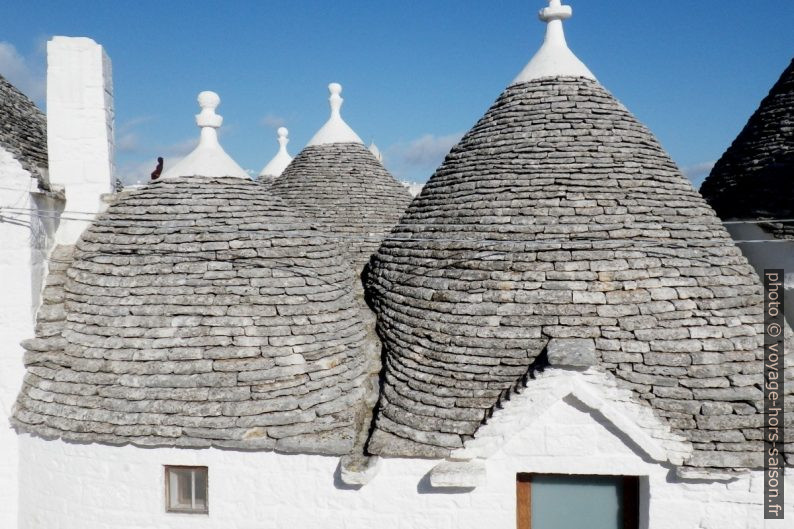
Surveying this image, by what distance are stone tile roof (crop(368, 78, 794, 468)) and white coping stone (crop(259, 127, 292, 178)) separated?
10.8 metres

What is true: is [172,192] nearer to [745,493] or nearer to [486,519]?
[486,519]

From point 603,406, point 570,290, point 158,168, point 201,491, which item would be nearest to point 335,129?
point 158,168

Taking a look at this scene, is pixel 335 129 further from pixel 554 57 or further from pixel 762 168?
pixel 762 168

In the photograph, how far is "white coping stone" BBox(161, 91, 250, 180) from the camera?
22.5ft

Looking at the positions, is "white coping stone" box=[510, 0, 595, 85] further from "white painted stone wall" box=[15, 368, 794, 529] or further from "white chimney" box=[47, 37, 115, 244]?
"white chimney" box=[47, 37, 115, 244]

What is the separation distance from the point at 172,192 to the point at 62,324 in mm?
1906

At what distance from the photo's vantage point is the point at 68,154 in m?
6.82

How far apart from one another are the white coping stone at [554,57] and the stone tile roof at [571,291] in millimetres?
340

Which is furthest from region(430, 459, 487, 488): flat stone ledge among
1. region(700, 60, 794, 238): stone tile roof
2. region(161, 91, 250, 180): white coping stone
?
region(700, 60, 794, 238): stone tile roof

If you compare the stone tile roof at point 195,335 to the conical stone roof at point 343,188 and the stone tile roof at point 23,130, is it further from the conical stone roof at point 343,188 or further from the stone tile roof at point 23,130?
the conical stone roof at point 343,188

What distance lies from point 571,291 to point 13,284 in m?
5.99

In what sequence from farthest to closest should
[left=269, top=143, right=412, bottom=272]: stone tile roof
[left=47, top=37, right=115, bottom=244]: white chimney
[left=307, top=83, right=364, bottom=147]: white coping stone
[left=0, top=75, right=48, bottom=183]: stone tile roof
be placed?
[left=307, top=83, right=364, bottom=147]: white coping stone < [left=269, top=143, right=412, bottom=272]: stone tile roof < [left=47, top=37, right=115, bottom=244]: white chimney < [left=0, top=75, right=48, bottom=183]: stone tile roof

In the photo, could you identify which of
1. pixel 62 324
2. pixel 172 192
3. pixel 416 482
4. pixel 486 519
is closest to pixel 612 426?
pixel 486 519

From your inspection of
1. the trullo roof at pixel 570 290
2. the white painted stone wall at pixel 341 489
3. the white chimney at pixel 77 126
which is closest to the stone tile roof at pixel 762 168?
the trullo roof at pixel 570 290
